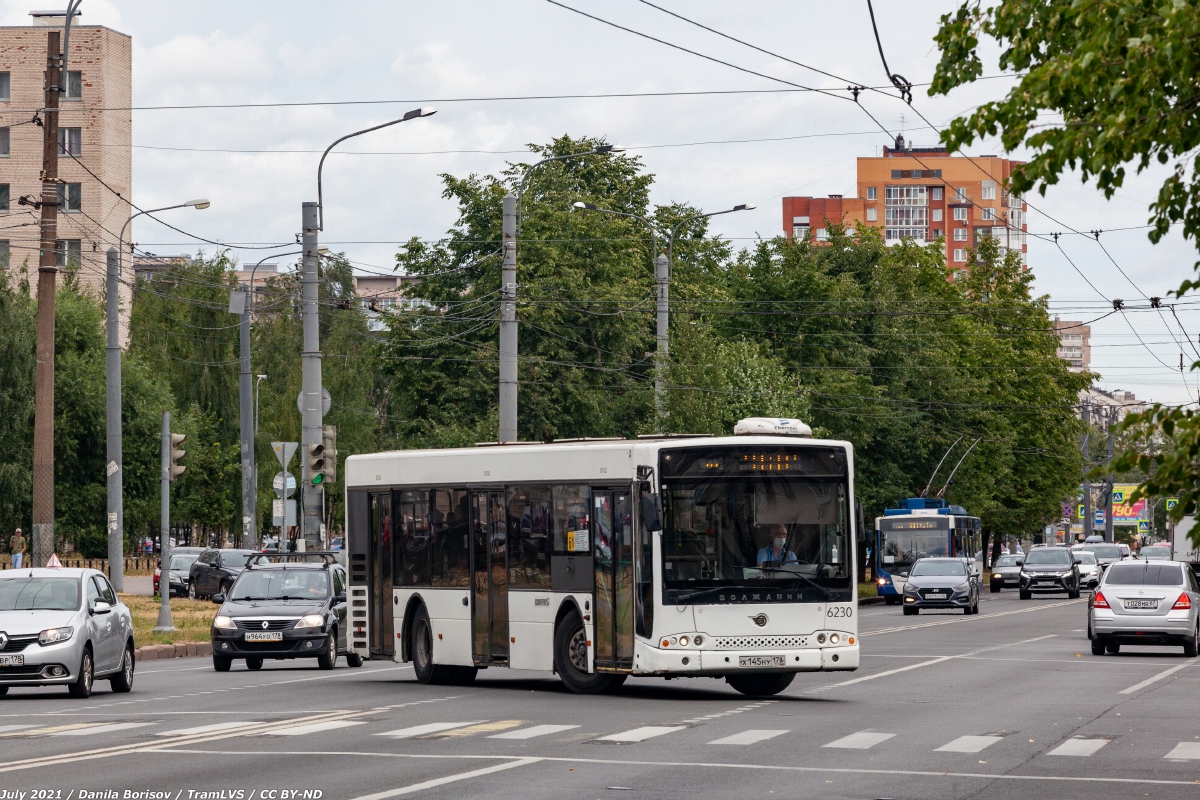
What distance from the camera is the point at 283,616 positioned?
91.0 ft

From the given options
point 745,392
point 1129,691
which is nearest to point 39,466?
point 1129,691

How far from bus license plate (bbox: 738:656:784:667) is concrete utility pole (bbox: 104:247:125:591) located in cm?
2281

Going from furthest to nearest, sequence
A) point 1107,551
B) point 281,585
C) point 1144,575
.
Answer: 1. point 1107,551
2. point 1144,575
3. point 281,585

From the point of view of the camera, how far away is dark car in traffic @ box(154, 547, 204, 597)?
185ft

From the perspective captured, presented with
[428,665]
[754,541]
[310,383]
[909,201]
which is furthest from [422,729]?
[909,201]

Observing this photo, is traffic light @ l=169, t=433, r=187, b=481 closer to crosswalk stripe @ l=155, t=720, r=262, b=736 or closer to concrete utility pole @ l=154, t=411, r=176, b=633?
concrete utility pole @ l=154, t=411, r=176, b=633

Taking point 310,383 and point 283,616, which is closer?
point 283,616

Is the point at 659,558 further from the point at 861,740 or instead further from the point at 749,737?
the point at 861,740

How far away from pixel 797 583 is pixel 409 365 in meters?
43.3

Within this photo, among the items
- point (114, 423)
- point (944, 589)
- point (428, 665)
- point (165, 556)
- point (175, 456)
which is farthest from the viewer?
point (944, 589)

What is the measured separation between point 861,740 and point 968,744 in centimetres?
85

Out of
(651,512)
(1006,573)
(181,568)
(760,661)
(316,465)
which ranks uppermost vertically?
(316,465)

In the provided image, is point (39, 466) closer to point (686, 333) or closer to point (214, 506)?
point (686, 333)

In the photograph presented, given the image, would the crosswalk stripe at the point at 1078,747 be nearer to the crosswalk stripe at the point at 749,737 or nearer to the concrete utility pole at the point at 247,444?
the crosswalk stripe at the point at 749,737
